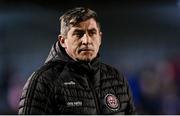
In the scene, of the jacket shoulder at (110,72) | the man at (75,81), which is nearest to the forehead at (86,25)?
the man at (75,81)

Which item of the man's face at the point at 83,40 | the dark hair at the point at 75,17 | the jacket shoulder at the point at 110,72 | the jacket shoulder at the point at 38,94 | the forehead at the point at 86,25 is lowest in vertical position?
the jacket shoulder at the point at 38,94

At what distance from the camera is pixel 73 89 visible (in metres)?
0.99

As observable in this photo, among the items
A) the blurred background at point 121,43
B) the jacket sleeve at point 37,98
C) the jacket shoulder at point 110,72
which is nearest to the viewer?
the jacket sleeve at point 37,98

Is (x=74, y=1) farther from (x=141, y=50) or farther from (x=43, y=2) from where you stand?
(x=141, y=50)

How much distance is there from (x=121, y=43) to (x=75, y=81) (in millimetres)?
1559

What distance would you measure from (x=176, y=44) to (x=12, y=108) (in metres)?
1.26

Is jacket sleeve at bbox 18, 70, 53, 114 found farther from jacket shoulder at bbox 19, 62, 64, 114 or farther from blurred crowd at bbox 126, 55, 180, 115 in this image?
blurred crowd at bbox 126, 55, 180, 115

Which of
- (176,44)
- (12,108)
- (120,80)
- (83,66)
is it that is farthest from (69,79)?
(176,44)

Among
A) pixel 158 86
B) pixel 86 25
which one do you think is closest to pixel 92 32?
pixel 86 25

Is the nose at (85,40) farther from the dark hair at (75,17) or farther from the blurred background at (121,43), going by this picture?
the blurred background at (121,43)

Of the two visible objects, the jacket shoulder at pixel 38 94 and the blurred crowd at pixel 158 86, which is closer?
the jacket shoulder at pixel 38 94

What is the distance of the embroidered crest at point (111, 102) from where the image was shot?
1013 millimetres

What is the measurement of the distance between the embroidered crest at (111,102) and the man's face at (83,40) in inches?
4.8

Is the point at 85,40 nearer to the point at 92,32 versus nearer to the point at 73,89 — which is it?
the point at 92,32
